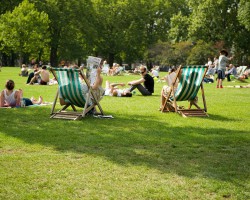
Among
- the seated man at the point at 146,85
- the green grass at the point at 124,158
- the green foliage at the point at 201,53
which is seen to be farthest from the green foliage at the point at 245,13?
the green grass at the point at 124,158

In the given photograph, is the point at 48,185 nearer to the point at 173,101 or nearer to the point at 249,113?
the point at 173,101

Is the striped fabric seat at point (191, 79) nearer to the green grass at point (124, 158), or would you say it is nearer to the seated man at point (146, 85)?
the green grass at point (124, 158)

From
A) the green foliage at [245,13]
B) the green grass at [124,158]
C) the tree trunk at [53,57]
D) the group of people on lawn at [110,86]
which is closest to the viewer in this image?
the green grass at [124,158]

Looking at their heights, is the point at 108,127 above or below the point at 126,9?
below

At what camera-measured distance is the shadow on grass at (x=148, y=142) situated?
5004mm

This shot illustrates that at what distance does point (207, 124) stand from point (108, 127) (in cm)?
217

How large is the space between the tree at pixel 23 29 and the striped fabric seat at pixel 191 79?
4476cm

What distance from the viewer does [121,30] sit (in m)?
67.5

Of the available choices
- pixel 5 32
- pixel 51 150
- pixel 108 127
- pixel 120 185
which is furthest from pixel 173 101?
pixel 5 32

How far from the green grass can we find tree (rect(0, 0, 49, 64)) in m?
44.7

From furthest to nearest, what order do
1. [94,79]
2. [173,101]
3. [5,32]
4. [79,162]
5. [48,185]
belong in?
[5,32]
[173,101]
[94,79]
[79,162]
[48,185]

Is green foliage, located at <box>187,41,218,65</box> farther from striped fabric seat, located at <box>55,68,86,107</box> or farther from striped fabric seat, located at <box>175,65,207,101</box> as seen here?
striped fabric seat, located at <box>55,68,86,107</box>

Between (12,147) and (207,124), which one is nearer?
(12,147)

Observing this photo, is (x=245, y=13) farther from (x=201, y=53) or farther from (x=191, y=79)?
(x=191, y=79)
